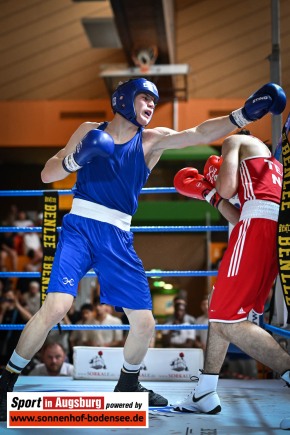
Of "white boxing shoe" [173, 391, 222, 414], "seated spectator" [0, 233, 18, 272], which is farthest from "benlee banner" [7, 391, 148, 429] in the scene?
"seated spectator" [0, 233, 18, 272]

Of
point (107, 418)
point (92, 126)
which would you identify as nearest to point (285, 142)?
point (92, 126)

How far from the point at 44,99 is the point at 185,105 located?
8.10ft

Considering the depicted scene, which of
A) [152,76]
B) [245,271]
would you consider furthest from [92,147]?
[152,76]

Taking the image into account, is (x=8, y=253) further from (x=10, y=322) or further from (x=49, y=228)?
(x=49, y=228)

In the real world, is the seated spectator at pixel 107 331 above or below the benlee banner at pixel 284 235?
below

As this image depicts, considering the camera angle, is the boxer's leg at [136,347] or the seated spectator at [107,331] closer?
the boxer's leg at [136,347]

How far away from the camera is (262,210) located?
252cm

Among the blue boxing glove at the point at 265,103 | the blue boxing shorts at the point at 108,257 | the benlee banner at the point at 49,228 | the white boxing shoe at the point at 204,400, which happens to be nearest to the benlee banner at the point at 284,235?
the blue boxing glove at the point at 265,103

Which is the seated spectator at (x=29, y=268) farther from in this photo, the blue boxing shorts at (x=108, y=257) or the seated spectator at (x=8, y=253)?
the blue boxing shorts at (x=108, y=257)

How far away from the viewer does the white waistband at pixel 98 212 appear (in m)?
2.68

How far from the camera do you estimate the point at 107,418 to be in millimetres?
2121

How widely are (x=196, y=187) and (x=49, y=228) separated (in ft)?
3.79

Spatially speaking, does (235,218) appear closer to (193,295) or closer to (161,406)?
(161,406)

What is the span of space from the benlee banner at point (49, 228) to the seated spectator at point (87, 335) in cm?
207
